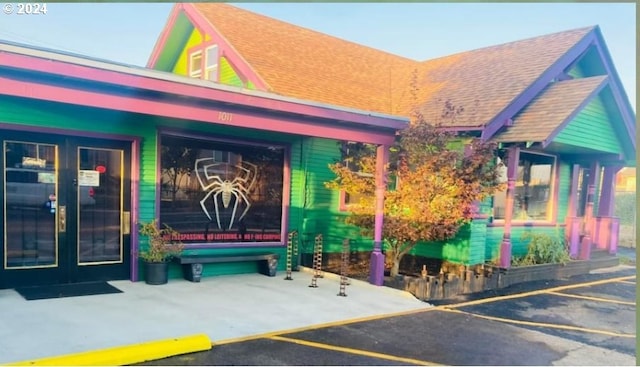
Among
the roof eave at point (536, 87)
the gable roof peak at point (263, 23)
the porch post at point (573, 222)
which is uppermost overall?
the gable roof peak at point (263, 23)

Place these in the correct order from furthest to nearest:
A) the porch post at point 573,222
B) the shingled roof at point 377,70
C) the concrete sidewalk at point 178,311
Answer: the porch post at point 573,222 < the shingled roof at point 377,70 < the concrete sidewalk at point 178,311

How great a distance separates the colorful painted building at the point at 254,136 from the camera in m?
6.88

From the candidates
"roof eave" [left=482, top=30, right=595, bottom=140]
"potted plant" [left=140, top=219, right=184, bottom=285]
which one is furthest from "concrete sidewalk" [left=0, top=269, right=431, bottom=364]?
"roof eave" [left=482, top=30, right=595, bottom=140]

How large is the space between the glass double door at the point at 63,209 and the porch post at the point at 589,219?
11889mm

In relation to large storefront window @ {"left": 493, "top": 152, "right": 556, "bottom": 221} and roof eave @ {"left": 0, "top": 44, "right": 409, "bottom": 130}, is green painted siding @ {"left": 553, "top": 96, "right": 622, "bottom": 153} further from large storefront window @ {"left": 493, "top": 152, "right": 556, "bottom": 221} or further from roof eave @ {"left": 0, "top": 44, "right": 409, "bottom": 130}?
roof eave @ {"left": 0, "top": 44, "right": 409, "bottom": 130}

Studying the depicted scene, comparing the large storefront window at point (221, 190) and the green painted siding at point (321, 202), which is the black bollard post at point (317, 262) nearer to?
the green painted siding at point (321, 202)

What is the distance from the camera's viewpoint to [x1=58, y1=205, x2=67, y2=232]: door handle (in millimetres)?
7309

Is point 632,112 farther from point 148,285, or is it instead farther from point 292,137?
point 148,285

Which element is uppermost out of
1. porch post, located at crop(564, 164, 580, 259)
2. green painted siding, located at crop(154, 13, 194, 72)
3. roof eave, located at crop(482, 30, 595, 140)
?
green painted siding, located at crop(154, 13, 194, 72)

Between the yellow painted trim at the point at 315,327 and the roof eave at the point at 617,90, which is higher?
the roof eave at the point at 617,90

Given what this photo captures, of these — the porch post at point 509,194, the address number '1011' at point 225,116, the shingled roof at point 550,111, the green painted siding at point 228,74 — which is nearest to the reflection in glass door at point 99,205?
the address number '1011' at point 225,116

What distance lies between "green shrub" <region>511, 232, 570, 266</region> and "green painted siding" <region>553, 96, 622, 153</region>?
251 cm

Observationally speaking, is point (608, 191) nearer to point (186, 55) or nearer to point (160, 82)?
point (186, 55)

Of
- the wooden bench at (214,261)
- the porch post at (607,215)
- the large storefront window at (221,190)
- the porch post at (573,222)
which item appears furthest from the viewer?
the porch post at (607,215)
